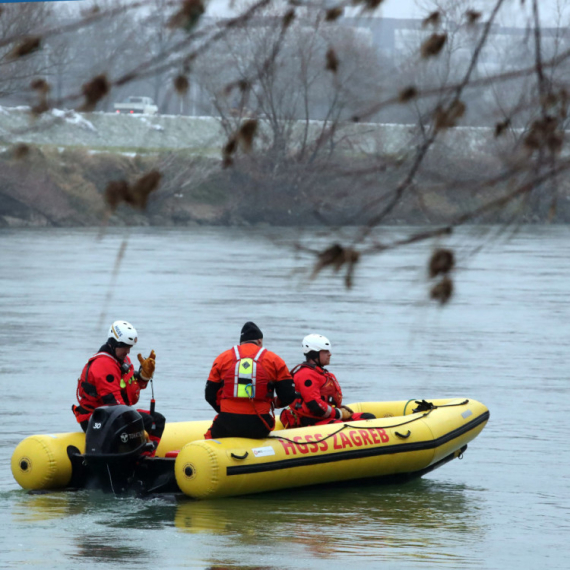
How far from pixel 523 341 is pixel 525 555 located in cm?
1071

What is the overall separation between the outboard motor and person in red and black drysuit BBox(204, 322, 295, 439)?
1.82 feet

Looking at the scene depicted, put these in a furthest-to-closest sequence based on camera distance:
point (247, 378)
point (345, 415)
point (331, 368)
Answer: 1. point (331, 368)
2. point (345, 415)
3. point (247, 378)

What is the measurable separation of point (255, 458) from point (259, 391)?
47cm

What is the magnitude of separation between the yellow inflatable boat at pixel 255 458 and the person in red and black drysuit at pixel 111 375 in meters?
0.32

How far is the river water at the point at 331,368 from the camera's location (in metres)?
6.42

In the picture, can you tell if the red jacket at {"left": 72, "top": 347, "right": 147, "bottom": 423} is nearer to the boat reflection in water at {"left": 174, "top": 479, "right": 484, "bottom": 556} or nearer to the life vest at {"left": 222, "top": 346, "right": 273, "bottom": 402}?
the life vest at {"left": 222, "top": 346, "right": 273, "bottom": 402}

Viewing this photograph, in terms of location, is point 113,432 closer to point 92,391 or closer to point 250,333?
point 92,391

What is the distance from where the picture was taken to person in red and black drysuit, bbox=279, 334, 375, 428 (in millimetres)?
7871

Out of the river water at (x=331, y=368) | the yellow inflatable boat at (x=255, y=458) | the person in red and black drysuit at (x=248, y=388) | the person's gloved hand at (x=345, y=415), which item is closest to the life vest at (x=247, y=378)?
the person in red and black drysuit at (x=248, y=388)

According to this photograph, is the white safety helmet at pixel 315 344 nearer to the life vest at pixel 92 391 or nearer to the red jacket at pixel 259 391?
the red jacket at pixel 259 391

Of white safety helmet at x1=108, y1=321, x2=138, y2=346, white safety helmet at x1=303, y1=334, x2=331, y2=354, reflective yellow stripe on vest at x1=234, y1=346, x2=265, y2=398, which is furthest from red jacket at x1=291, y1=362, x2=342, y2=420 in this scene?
white safety helmet at x1=108, y1=321, x2=138, y2=346

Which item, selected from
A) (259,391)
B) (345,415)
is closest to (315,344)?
(345,415)

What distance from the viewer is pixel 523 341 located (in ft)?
56.2

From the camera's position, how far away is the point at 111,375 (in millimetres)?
7355
